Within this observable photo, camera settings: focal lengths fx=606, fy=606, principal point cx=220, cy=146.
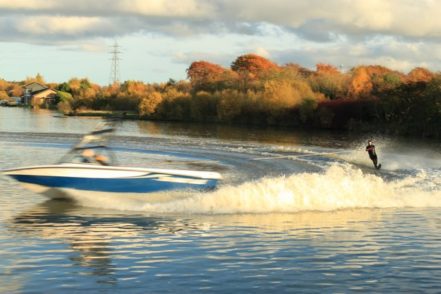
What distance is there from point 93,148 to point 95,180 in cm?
169

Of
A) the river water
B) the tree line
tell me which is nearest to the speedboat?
the river water

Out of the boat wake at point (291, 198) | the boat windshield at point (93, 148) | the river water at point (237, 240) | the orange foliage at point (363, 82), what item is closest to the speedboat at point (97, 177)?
the boat windshield at point (93, 148)

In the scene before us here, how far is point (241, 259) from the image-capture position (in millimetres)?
15141

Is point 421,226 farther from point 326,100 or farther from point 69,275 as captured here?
point 326,100

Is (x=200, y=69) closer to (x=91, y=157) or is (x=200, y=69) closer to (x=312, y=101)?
(x=312, y=101)

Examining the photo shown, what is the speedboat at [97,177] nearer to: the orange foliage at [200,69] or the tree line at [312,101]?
the tree line at [312,101]

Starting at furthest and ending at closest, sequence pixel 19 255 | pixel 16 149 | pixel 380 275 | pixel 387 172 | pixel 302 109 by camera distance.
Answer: pixel 302 109
pixel 16 149
pixel 387 172
pixel 19 255
pixel 380 275

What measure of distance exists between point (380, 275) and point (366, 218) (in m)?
8.07

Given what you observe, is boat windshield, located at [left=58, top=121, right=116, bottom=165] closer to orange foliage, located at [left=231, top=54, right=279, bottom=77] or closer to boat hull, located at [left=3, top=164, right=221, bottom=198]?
boat hull, located at [left=3, top=164, right=221, bottom=198]

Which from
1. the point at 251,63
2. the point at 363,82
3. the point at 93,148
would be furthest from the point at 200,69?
the point at 93,148

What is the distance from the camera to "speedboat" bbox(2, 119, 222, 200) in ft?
74.4

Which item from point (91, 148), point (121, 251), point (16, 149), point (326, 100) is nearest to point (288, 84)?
point (326, 100)

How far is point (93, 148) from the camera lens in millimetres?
24047

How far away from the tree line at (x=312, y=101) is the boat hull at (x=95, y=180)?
2631 inches
